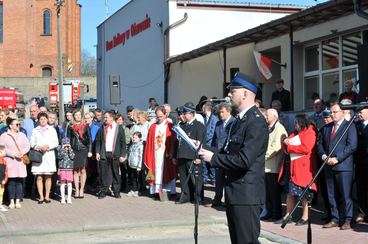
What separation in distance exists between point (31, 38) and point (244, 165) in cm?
6132

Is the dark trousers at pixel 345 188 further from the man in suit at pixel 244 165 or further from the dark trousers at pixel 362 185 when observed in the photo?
the man in suit at pixel 244 165

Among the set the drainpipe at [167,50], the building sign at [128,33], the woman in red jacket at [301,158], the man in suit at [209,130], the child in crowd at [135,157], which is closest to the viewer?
the woman in red jacket at [301,158]

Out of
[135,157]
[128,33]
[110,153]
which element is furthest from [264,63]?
[128,33]

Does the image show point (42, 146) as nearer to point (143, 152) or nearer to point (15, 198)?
point (15, 198)

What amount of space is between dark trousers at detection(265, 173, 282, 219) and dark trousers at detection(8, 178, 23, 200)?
16.5ft

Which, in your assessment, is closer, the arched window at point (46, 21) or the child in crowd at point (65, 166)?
the child in crowd at point (65, 166)

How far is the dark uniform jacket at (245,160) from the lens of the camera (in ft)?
16.3

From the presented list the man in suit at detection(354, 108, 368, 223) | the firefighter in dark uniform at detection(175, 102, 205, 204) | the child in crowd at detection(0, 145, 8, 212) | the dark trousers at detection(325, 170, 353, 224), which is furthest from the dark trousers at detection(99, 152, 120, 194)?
the man in suit at detection(354, 108, 368, 223)

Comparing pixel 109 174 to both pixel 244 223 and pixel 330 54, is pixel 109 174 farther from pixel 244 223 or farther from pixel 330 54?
pixel 244 223

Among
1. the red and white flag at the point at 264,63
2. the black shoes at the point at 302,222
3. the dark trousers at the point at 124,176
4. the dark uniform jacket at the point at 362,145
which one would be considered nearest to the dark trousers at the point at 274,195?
the black shoes at the point at 302,222

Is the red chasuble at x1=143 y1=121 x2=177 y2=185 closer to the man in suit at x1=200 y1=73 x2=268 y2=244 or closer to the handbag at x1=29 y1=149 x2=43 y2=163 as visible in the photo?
the handbag at x1=29 y1=149 x2=43 y2=163

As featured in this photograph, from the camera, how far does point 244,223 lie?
5.06 meters

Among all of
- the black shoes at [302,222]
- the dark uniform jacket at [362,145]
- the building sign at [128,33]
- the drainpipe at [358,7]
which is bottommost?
the black shoes at [302,222]

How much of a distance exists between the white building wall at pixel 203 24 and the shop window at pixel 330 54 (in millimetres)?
8407
